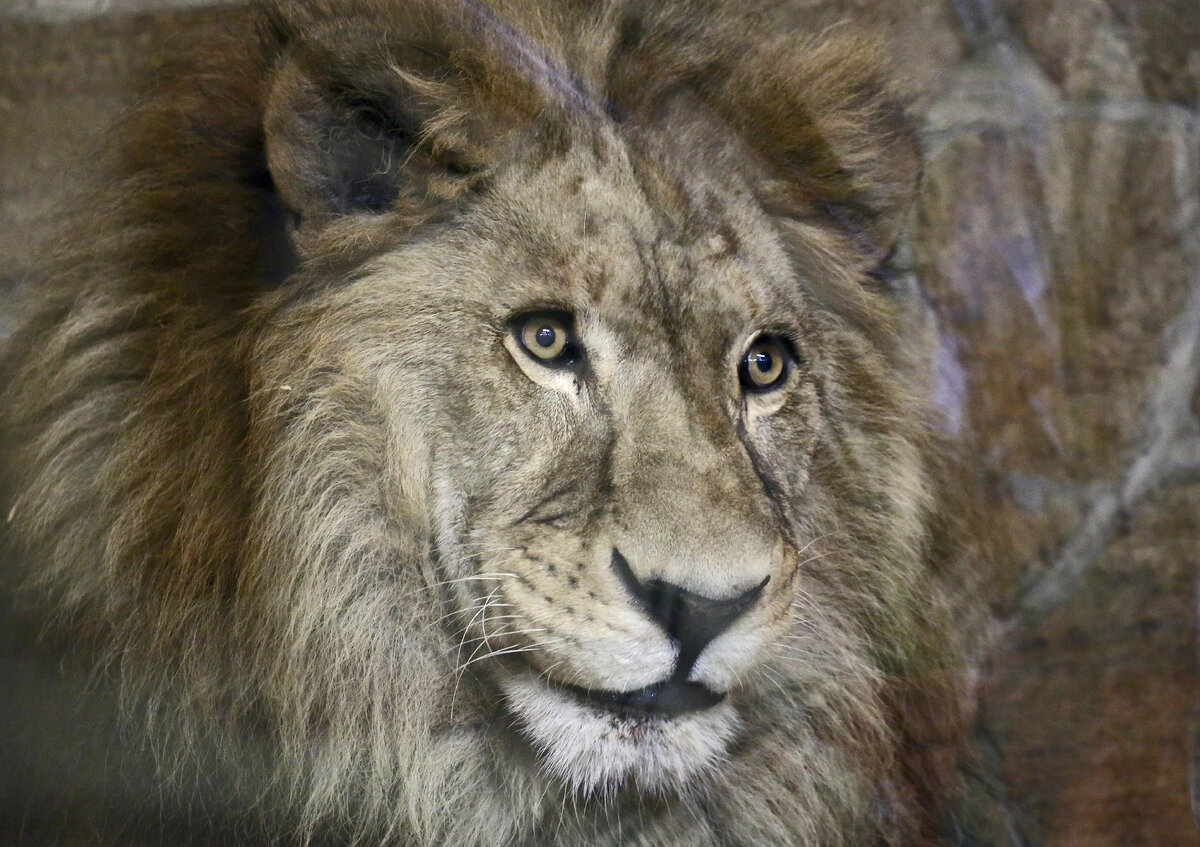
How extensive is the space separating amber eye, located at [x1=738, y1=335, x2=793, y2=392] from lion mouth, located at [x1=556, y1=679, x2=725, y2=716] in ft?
1.09

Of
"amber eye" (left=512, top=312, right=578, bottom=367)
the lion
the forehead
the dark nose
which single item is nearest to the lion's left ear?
the lion

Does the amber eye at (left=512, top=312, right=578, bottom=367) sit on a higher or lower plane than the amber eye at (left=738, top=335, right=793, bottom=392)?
higher

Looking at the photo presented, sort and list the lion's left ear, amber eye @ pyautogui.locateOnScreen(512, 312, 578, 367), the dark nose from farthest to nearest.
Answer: the lion's left ear → amber eye @ pyautogui.locateOnScreen(512, 312, 578, 367) → the dark nose

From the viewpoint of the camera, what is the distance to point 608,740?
1.07 meters

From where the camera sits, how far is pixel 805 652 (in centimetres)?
127

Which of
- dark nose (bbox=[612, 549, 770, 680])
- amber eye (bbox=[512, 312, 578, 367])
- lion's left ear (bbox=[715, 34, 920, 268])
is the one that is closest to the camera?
dark nose (bbox=[612, 549, 770, 680])

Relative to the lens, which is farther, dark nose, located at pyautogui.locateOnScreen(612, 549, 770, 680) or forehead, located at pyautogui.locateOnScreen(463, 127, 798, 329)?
forehead, located at pyautogui.locateOnScreen(463, 127, 798, 329)

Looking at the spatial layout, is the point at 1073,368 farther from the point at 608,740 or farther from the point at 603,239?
the point at 608,740

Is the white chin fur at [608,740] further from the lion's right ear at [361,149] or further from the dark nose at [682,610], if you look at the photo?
the lion's right ear at [361,149]

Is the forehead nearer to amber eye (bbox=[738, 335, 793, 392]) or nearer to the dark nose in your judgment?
amber eye (bbox=[738, 335, 793, 392])

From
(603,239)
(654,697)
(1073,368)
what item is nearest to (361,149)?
(603,239)

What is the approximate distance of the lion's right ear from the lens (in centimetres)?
105

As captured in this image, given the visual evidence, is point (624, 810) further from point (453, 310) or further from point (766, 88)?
point (766, 88)

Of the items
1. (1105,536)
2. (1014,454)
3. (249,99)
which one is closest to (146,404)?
(249,99)
